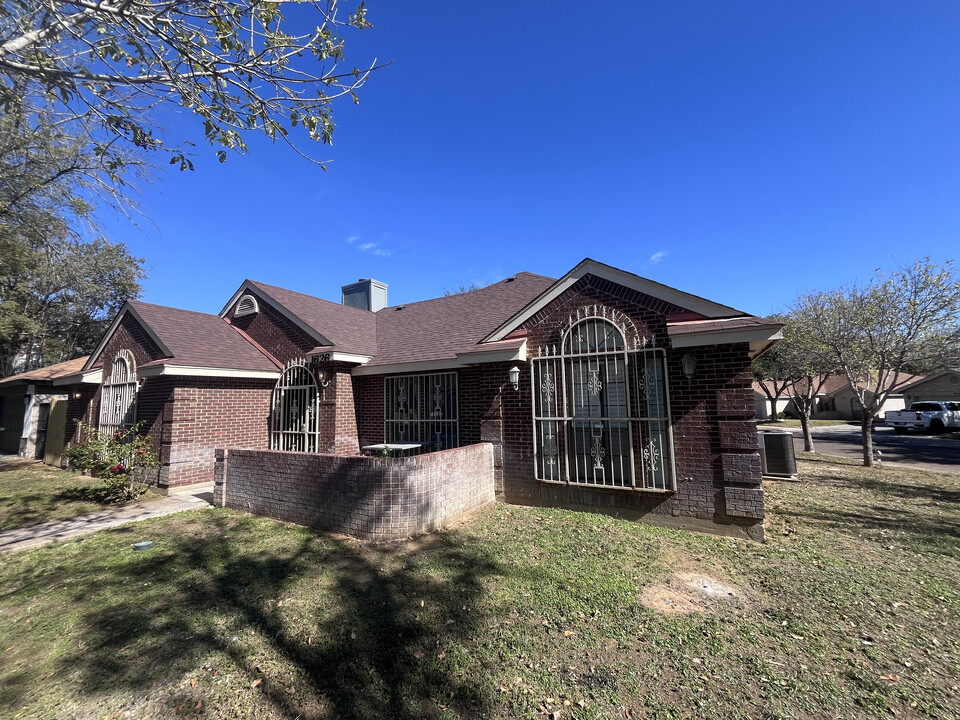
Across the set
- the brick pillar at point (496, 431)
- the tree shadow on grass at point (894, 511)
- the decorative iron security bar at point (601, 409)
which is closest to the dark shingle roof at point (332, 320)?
the brick pillar at point (496, 431)

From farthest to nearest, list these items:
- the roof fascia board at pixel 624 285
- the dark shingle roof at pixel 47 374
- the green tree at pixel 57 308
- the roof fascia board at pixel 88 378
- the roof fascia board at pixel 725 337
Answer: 1. the green tree at pixel 57 308
2. the dark shingle roof at pixel 47 374
3. the roof fascia board at pixel 88 378
4. the roof fascia board at pixel 624 285
5. the roof fascia board at pixel 725 337

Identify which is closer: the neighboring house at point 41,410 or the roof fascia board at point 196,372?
the roof fascia board at point 196,372

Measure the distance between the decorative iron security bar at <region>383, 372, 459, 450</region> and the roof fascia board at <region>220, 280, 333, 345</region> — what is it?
2245 millimetres

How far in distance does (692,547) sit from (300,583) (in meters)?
5.23

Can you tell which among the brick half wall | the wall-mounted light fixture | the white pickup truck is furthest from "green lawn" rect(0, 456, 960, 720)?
the white pickup truck

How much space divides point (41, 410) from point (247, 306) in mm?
11140

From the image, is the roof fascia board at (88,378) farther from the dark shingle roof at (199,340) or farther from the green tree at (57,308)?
the green tree at (57,308)

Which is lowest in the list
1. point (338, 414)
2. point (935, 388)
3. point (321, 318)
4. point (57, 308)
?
point (338, 414)

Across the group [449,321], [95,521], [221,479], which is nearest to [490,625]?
[221,479]

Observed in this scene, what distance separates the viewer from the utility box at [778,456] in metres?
11.0

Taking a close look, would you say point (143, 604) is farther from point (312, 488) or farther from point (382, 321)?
point (382, 321)

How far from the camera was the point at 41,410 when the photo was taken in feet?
52.6

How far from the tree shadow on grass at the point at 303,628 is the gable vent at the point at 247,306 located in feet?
28.2

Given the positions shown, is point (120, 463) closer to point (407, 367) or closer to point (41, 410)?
point (407, 367)
